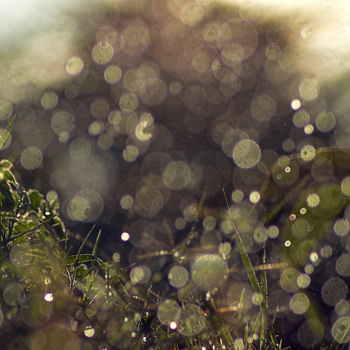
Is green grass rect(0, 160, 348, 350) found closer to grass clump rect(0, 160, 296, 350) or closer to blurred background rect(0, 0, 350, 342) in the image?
grass clump rect(0, 160, 296, 350)

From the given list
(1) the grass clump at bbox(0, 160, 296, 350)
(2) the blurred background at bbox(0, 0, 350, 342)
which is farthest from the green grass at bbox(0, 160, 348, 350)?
(2) the blurred background at bbox(0, 0, 350, 342)

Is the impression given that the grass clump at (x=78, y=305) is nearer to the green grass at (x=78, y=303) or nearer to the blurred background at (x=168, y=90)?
the green grass at (x=78, y=303)

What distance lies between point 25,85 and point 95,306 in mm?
2517

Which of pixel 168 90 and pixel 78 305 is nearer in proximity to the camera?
pixel 78 305

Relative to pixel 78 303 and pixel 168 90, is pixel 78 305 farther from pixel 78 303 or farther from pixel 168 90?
pixel 168 90

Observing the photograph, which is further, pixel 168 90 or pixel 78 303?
pixel 168 90

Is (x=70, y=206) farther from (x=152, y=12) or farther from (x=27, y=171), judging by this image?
(x=152, y=12)

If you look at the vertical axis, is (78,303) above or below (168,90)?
above

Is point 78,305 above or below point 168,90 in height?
above

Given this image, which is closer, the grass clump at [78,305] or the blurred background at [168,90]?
the grass clump at [78,305]

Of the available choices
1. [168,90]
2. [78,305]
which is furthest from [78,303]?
[168,90]

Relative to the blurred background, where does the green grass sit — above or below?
above

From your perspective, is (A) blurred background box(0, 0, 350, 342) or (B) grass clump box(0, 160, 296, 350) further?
(A) blurred background box(0, 0, 350, 342)

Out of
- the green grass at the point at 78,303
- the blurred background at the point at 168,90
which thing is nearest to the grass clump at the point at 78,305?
the green grass at the point at 78,303
